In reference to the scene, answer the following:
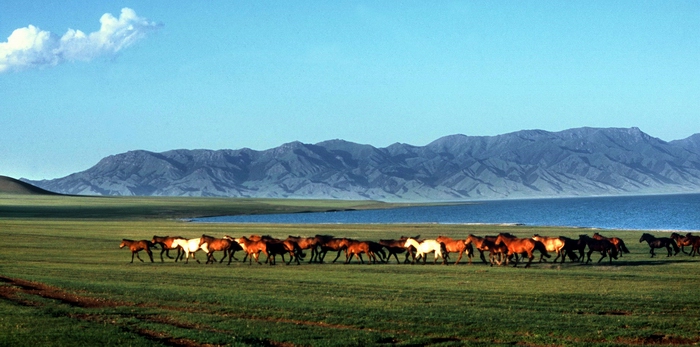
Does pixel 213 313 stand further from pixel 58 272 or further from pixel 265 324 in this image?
pixel 58 272

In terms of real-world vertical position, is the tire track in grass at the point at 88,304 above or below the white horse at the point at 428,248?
below

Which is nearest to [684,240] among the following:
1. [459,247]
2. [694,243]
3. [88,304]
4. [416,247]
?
[694,243]

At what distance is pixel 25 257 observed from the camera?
3897 centimetres

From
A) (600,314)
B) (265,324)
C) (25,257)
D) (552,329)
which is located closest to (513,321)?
(552,329)

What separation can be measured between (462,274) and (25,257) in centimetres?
2226

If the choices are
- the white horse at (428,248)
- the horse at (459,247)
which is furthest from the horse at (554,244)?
the white horse at (428,248)

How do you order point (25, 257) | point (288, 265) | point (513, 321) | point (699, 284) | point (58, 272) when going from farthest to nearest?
point (25, 257) < point (288, 265) < point (58, 272) < point (699, 284) < point (513, 321)

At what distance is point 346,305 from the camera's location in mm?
22125

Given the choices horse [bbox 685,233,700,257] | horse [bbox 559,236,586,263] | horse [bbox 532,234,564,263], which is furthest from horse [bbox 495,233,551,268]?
horse [bbox 685,233,700,257]

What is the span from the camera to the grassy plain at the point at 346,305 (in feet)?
58.5

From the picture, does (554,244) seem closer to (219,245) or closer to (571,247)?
(571,247)

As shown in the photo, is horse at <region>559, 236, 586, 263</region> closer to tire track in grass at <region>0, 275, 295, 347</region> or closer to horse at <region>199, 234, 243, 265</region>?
horse at <region>199, 234, 243, 265</region>

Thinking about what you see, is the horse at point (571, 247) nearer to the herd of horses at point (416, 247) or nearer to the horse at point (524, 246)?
the herd of horses at point (416, 247)

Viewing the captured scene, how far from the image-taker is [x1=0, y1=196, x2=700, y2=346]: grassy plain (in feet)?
58.5
